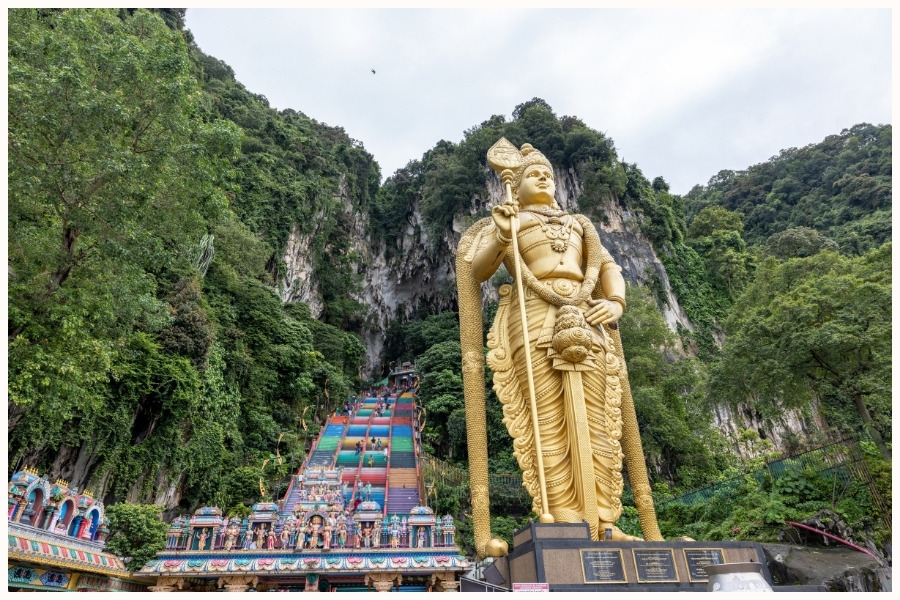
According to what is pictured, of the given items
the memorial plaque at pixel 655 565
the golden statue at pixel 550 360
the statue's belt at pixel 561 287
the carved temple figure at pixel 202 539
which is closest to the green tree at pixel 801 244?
the golden statue at pixel 550 360

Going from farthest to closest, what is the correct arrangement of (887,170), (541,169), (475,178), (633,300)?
(887,170) → (475,178) → (633,300) → (541,169)

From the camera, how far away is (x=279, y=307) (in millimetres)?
16953

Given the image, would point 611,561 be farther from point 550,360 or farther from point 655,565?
point 550,360

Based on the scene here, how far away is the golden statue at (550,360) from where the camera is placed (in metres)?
4.00

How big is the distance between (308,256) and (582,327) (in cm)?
2167

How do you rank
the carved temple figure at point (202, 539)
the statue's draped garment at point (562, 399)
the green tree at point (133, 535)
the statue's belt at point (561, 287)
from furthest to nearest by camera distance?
the carved temple figure at point (202, 539)
the green tree at point (133, 535)
the statue's belt at point (561, 287)
the statue's draped garment at point (562, 399)

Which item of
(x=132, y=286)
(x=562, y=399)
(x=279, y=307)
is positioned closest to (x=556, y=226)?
(x=562, y=399)

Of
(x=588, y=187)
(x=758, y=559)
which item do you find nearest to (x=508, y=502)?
(x=758, y=559)

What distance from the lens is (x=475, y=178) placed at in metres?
24.3

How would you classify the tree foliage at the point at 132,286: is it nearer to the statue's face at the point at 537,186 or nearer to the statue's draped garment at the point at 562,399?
the statue's face at the point at 537,186

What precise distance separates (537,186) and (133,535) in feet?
23.2

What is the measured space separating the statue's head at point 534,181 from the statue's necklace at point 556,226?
11 centimetres

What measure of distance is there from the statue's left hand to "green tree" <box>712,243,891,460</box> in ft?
15.7

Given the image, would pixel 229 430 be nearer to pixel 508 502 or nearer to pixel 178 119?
pixel 508 502
